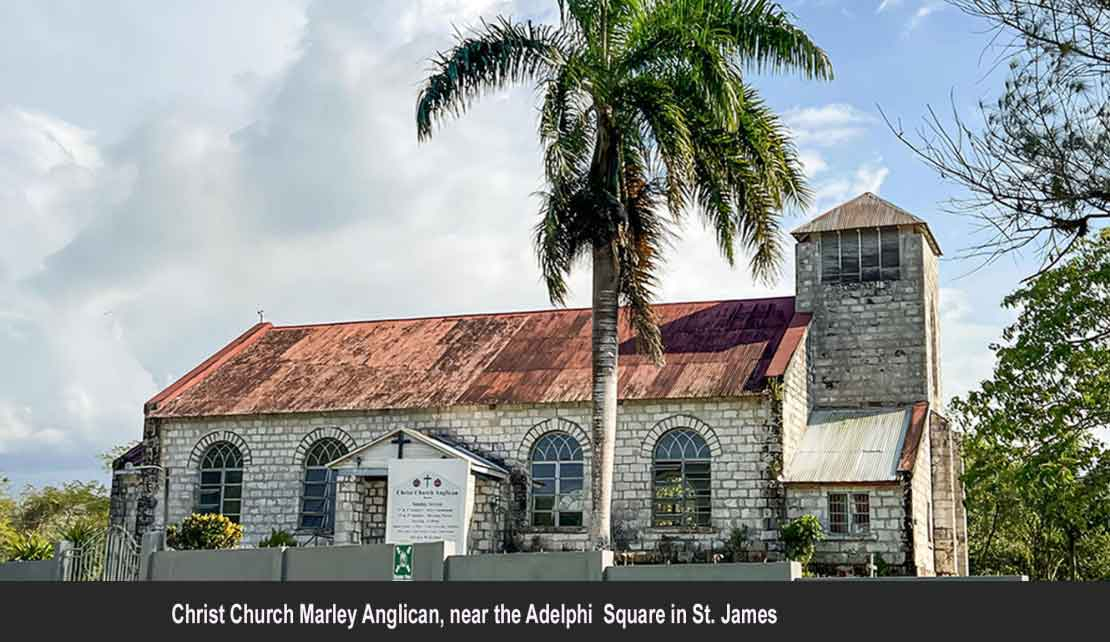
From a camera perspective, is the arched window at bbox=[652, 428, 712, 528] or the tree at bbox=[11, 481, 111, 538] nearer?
the arched window at bbox=[652, 428, 712, 528]

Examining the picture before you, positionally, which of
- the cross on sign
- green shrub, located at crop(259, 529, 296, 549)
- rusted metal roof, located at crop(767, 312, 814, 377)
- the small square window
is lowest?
green shrub, located at crop(259, 529, 296, 549)

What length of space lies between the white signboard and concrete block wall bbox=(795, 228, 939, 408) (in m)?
8.63

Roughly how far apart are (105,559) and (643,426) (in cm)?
1184

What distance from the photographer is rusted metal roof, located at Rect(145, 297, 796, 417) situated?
90.8 ft

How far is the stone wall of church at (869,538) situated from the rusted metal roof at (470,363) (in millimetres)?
2805

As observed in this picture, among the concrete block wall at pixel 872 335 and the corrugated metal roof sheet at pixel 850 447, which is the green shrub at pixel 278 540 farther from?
the concrete block wall at pixel 872 335

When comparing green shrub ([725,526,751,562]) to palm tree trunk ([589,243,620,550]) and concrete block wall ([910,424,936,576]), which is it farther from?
palm tree trunk ([589,243,620,550])

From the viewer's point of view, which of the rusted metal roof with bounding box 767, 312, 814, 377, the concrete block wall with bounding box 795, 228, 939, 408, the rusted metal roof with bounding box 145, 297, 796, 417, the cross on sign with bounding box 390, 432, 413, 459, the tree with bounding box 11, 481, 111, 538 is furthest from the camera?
the tree with bounding box 11, 481, 111, 538

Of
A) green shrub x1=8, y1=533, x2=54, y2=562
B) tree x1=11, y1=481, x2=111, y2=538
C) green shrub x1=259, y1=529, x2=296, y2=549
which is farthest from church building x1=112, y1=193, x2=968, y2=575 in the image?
tree x1=11, y1=481, x2=111, y2=538

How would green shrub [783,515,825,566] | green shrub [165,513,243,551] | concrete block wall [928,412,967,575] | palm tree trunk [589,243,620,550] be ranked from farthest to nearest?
1. concrete block wall [928,412,967,575]
2. green shrub [165,513,243,551]
3. green shrub [783,515,825,566]
4. palm tree trunk [589,243,620,550]

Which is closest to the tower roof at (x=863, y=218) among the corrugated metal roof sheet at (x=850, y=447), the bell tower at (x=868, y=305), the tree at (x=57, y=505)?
the bell tower at (x=868, y=305)

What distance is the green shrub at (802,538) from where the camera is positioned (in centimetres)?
2478

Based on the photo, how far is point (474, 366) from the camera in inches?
1182
